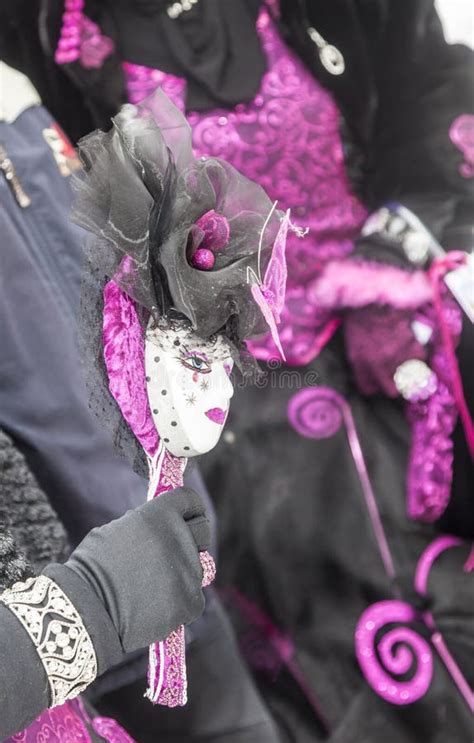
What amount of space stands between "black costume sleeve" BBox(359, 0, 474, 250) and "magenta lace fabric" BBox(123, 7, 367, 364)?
53mm

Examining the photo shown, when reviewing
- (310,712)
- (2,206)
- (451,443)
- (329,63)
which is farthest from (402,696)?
(329,63)

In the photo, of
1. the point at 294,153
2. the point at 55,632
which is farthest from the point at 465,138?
the point at 55,632

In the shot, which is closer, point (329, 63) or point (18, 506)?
point (18, 506)

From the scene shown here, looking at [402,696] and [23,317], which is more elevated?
[23,317]

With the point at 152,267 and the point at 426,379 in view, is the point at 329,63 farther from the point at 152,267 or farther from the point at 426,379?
the point at 152,267

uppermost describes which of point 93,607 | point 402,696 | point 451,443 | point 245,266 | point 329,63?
point 329,63

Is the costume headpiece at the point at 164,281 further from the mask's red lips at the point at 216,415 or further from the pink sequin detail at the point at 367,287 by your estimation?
the pink sequin detail at the point at 367,287

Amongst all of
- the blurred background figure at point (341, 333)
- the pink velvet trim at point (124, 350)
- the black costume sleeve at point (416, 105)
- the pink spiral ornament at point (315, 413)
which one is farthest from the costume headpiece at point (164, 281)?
the black costume sleeve at point (416, 105)

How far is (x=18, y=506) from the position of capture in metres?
0.47

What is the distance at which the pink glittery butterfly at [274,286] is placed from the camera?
407 millimetres

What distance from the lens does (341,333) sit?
2.68ft

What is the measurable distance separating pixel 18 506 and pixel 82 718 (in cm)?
13

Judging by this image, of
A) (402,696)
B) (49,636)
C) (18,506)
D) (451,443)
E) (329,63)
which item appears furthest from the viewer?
(329,63)

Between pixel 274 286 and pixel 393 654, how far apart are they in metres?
0.37
